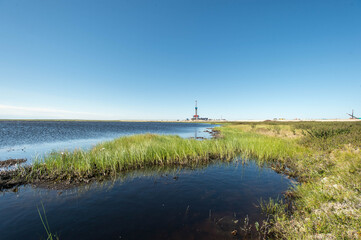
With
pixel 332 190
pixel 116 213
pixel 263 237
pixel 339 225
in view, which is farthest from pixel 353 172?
pixel 116 213

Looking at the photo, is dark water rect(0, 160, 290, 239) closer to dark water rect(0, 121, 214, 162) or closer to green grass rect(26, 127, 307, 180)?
green grass rect(26, 127, 307, 180)

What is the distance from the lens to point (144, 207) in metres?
6.24

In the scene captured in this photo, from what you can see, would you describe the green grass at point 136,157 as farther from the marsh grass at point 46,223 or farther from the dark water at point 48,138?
the dark water at point 48,138

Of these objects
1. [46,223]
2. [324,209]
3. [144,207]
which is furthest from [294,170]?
[46,223]

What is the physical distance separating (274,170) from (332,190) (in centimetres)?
593

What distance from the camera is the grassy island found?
3.89m

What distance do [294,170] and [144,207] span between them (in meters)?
10.1

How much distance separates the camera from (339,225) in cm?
357

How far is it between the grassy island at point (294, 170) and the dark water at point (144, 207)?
1.09m

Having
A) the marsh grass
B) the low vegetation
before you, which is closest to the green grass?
the marsh grass

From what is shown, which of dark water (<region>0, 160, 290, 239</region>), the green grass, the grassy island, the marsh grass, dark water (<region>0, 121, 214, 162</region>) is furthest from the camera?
dark water (<region>0, 121, 214, 162</region>)

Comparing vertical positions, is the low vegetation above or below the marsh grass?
above

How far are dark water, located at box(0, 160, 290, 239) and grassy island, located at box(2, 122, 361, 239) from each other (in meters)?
1.09

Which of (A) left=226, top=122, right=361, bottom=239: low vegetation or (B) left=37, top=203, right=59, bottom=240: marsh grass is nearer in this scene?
(A) left=226, top=122, right=361, bottom=239: low vegetation
